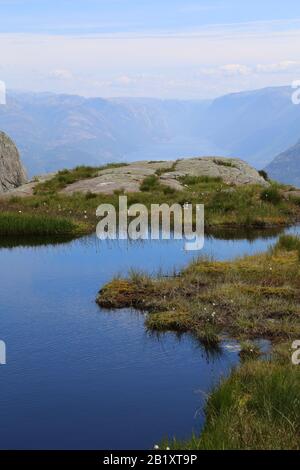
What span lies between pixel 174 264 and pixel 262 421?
12483 mm

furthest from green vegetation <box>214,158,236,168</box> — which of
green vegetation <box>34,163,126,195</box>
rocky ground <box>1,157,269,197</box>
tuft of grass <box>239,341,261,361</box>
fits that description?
tuft of grass <box>239,341,261,361</box>

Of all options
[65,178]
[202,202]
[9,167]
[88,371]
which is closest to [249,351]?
[88,371]

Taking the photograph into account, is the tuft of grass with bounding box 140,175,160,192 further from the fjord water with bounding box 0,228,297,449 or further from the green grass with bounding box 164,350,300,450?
the green grass with bounding box 164,350,300,450

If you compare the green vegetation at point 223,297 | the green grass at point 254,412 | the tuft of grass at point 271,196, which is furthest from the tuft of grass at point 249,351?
the tuft of grass at point 271,196

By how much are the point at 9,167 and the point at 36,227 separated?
2003cm

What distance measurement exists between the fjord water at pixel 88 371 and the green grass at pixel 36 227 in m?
7.47

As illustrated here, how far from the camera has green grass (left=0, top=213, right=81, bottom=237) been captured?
94.5 ft

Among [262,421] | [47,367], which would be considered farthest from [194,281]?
[262,421]

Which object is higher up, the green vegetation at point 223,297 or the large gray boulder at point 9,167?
the large gray boulder at point 9,167

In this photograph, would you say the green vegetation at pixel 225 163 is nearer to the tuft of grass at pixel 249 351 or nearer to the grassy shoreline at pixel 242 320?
the grassy shoreline at pixel 242 320

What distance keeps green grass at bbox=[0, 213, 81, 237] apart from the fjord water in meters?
7.47

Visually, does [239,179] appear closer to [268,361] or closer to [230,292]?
[230,292]

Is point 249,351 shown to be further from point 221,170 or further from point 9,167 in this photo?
point 9,167

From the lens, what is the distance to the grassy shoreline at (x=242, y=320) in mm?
9547
